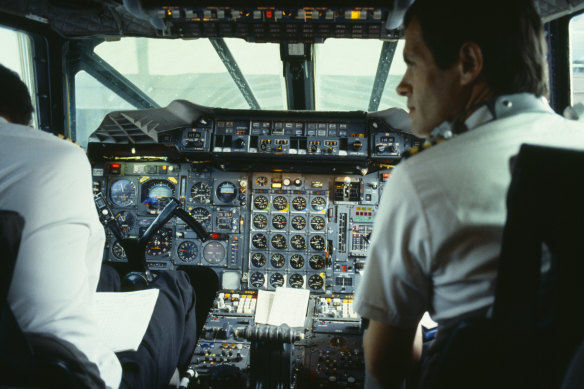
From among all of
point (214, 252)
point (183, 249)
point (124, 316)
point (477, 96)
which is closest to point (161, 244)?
point (183, 249)

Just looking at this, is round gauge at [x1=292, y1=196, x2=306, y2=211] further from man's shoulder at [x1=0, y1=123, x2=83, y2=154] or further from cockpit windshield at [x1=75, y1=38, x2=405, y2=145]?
man's shoulder at [x1=0, y1=123, x2=83, y2=154]

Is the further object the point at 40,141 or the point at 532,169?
the point at 40,141

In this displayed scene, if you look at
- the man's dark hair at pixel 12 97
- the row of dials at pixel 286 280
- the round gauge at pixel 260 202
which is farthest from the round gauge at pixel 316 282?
the man's dark hair at pixel 12 97

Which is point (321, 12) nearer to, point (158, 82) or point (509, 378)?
point (509, 378)

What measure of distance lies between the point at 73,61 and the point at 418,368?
151 inches

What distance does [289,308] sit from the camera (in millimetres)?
2717

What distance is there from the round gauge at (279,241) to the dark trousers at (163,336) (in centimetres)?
185

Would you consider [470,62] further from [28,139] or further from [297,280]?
[297,280]

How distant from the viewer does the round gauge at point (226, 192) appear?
392cm

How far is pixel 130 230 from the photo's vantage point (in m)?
3.98

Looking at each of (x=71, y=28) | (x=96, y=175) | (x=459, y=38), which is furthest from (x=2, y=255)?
(x=96, y=175)

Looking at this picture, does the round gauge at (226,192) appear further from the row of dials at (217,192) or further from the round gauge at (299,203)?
the round gauge at (299,203)

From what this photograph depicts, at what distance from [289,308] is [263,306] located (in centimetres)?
21

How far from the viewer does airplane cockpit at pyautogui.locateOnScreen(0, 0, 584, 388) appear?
2891 mm
